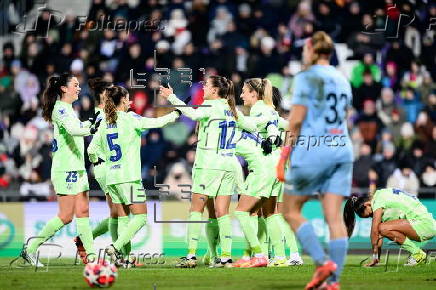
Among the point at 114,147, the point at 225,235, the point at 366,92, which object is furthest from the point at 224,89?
the point at 366,92

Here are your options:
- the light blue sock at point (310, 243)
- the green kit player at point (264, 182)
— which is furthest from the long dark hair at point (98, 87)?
the light blue sock at point (310, 243)

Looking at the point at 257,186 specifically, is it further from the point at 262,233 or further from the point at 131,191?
the point at 131,191

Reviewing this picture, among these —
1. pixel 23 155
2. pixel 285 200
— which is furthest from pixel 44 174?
pixel 285 200

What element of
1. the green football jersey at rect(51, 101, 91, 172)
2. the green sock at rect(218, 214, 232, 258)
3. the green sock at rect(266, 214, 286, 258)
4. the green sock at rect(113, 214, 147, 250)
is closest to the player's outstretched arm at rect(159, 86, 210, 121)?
the green football jersey at rect(51, 101, 91, 172)

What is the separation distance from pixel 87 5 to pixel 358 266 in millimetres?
9557

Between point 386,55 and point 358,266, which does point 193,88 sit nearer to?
point 386,55

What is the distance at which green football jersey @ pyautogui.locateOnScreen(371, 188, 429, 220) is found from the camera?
1326 centimetres

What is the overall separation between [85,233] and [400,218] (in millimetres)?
4224

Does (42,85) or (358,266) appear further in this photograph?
(42,85)

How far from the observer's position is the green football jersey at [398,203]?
1326 cm

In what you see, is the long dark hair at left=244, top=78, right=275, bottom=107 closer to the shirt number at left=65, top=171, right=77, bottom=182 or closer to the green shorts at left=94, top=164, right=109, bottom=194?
the green shorts at left=94, top=164, right=109, bottom=194

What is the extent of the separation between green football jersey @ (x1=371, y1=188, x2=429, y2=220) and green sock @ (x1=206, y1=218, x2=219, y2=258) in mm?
2142

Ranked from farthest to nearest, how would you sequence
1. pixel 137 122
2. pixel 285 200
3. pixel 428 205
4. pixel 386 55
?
pixel 386 55 < pixel 428 205 < pixel 137 122 < pixel 285 200

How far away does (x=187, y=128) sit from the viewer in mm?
19219
